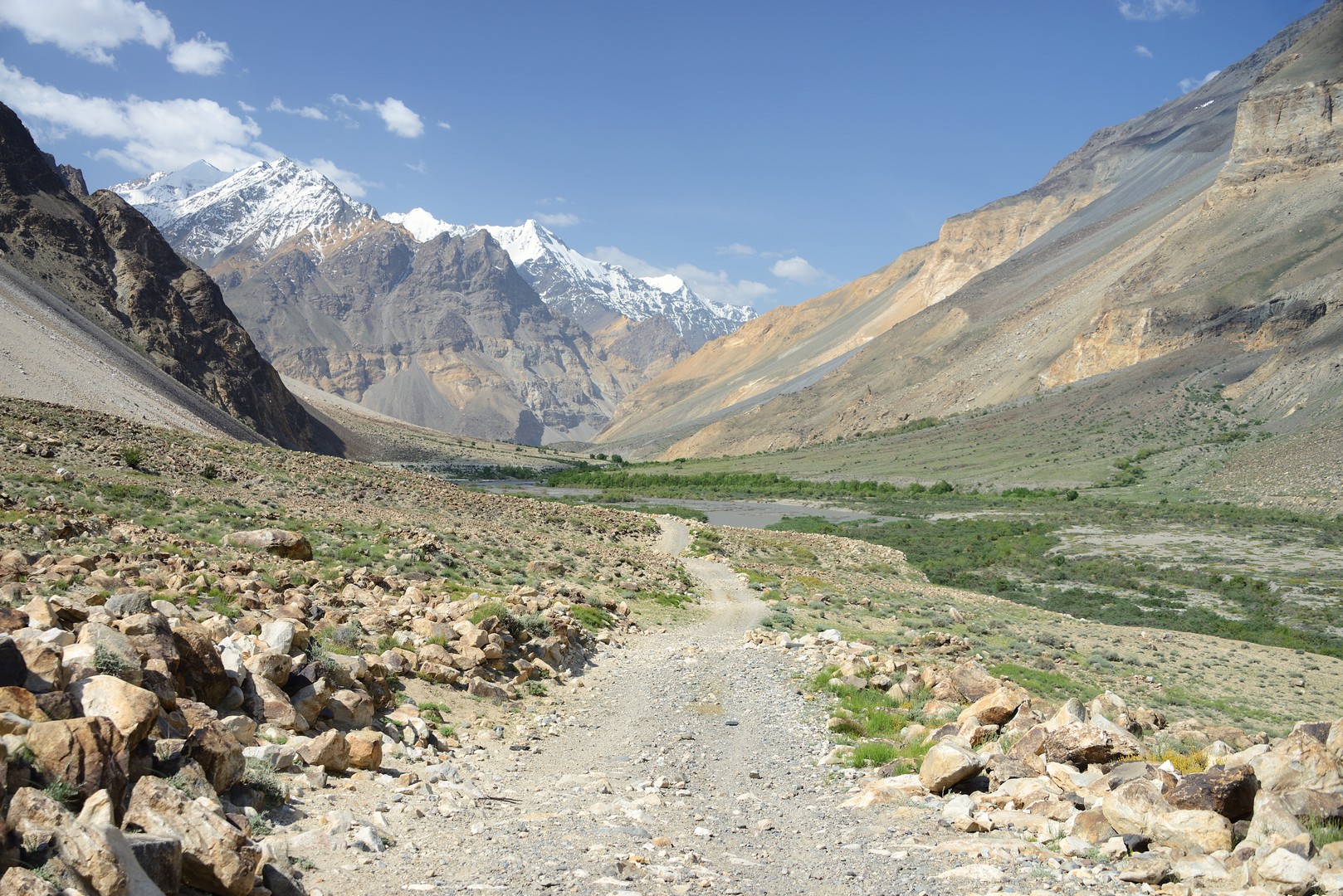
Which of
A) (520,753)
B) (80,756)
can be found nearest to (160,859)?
(80,756)

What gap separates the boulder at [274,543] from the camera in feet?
62.4

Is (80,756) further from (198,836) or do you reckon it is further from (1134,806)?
(1134,806)

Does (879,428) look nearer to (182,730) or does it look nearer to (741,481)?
(741,481)

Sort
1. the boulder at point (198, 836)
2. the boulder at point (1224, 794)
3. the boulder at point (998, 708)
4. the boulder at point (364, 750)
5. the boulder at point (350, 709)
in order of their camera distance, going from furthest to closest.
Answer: the boulder at point (998, 708), the boulder at point (350, 709), the boulder at point (364, 750), the boulder at point (1224, 794), the boulder at point (198, 836)

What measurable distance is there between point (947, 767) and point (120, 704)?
7.90m


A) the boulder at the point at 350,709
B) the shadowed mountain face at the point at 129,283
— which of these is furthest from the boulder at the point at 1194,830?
the shadowed mountain face at the point at 129,283

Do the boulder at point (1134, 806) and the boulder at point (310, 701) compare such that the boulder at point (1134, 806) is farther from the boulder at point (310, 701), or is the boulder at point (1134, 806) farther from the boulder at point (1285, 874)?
the boulder at point (310, 701)

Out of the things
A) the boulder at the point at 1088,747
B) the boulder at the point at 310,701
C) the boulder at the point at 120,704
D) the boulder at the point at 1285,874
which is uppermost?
the boulder at the point at 120,704

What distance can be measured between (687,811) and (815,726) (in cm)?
456

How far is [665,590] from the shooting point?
1142 inches

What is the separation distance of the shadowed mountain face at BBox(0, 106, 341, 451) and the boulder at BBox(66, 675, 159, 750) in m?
75.7

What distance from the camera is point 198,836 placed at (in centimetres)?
558

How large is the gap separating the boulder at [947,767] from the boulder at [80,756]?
7693 millimetres

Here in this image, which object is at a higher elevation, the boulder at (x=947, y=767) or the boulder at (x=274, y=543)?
the boulder at (x=947, y=767)
